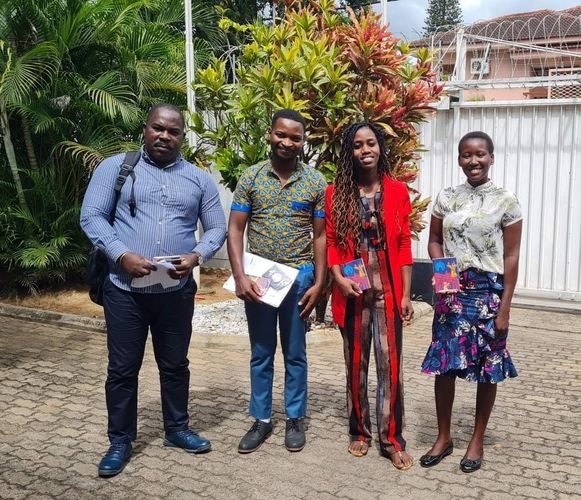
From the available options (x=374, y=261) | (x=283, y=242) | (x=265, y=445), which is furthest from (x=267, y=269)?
(x=265, y=445)

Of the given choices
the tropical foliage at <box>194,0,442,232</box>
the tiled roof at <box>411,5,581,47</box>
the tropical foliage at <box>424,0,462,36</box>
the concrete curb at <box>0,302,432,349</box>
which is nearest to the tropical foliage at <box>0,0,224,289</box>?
the concrete curb at <box>0,302,432,349</box>

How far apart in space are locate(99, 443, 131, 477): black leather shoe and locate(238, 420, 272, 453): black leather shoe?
0.66 m

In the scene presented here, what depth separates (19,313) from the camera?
7699mm

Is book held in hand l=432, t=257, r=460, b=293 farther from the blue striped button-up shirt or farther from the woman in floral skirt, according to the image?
the blue striped button-up shirt

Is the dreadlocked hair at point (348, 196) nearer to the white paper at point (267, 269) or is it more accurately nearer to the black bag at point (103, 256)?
the white paper at point (267, 269)

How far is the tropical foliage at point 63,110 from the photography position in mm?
7719

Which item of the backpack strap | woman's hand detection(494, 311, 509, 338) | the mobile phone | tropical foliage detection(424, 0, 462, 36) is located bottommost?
woman's hand detection(494, 311, 509, 338)

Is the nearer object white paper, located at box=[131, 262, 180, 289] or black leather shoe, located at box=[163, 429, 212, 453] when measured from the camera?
white paper, located at box=[131, 262, 180, 289]

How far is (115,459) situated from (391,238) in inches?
77.4

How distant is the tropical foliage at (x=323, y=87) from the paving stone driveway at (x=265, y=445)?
198cm

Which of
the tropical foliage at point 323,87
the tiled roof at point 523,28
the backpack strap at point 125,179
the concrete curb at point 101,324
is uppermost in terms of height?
the tiled roof at point 523,28

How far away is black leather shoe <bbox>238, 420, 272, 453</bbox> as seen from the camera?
384 cm

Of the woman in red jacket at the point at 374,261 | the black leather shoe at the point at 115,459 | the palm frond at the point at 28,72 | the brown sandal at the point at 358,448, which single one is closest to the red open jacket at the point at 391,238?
the woman in red jacket at the point at 374,261

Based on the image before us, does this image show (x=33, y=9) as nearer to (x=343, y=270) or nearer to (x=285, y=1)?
(x=285, y=1)
